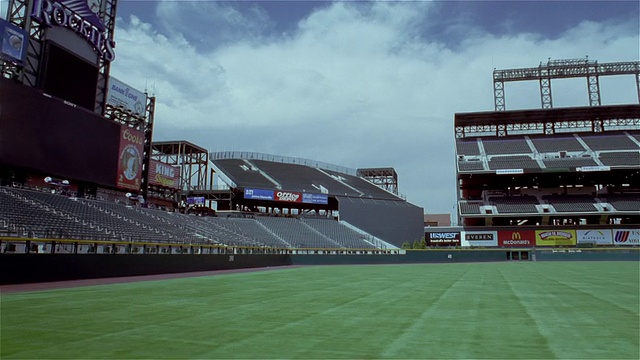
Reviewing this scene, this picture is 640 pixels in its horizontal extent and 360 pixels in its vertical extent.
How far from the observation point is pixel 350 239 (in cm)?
5178

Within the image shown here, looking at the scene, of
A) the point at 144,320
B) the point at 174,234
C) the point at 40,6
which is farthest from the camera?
the point at 174,234

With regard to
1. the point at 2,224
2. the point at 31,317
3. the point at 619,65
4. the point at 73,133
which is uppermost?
the point at 619,65

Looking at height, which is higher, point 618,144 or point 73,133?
point 618,144

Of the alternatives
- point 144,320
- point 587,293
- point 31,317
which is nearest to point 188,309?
point 144,320

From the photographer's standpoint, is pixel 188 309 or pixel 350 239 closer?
pixel 188 309

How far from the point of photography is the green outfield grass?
17.6 ft

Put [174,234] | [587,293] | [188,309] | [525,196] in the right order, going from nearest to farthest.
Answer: [188,309], [587,293], [174,234], [525,196]

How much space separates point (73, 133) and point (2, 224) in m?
9.67

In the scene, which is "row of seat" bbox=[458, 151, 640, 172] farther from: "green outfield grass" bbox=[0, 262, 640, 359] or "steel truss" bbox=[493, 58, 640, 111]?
"green outfield grass" bbox=[0, 262, 640, 359]

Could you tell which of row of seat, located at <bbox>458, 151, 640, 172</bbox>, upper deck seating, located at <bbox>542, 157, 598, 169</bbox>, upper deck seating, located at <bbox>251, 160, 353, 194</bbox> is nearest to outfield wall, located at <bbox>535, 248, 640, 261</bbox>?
row of seat, located at <bbox>458, 151, 640, 172</bbox>

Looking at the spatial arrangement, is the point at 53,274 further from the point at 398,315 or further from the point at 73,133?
the point at 398,315

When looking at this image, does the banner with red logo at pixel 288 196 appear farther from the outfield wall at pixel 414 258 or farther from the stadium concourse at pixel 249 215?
the outfield wall at pixel 414 258

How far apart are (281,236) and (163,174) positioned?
14.0m

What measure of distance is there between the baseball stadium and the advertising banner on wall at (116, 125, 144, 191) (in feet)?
0.51
